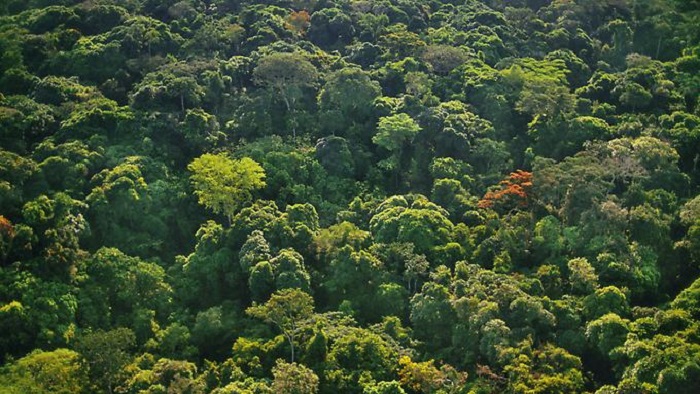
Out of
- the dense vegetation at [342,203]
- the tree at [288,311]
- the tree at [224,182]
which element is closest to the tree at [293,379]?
the dense vegetation at [342,203]

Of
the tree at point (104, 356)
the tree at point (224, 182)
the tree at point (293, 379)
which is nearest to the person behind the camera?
the tree at point (293, 379)

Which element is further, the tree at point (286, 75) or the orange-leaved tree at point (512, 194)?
the tree at point (286, 75)

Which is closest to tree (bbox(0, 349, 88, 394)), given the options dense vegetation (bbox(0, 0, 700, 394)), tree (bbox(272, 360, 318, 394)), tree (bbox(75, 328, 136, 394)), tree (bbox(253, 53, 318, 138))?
dense vegetation (bbox(0, 0, 700, 394))

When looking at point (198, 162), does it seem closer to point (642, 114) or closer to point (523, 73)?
point (523, 73)

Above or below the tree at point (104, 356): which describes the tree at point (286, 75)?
above

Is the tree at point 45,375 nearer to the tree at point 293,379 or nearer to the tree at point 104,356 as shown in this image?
the tree at point 104,356

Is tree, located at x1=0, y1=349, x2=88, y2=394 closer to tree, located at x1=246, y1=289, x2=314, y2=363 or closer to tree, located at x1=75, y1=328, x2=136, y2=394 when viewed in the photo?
tree, located at x1=75, y1=328, x2=136, y2=394

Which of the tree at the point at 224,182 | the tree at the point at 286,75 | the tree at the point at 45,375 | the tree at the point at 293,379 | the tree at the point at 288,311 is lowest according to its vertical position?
the tree at the point at 45,375

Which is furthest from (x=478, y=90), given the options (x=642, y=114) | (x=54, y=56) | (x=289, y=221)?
(x=54, y=56)

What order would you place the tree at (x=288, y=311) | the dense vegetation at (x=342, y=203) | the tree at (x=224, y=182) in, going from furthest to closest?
the tree at (x=224, y=182)
the tree at (x=288, y=311)
the dense vegetation at (x=342, y=203)
